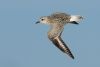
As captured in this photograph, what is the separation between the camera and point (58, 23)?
1916 inches

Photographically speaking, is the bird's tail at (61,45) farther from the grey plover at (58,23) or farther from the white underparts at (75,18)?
the white underparts at (75,18)

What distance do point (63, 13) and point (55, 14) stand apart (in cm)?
42

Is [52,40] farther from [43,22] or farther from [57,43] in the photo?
[43,22]

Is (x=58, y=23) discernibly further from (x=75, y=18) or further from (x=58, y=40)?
(x=58, y=40)

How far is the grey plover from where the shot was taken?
153 feet

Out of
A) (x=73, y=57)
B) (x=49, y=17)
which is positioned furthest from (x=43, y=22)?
(x=73, y=57)

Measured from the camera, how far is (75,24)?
4872 cm

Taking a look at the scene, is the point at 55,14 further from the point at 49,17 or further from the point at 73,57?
the point at 73,57

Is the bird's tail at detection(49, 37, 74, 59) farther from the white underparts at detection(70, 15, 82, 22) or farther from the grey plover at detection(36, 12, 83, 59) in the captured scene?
the white underparts at detection(70, 15, 82, 22)

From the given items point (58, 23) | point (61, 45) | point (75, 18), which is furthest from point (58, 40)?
point (75, 18)

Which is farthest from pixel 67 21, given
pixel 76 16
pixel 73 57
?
pixel 73 57

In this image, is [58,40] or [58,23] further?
[58,23]

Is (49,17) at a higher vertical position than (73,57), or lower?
higher

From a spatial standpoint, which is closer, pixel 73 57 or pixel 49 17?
pixel 73 57
